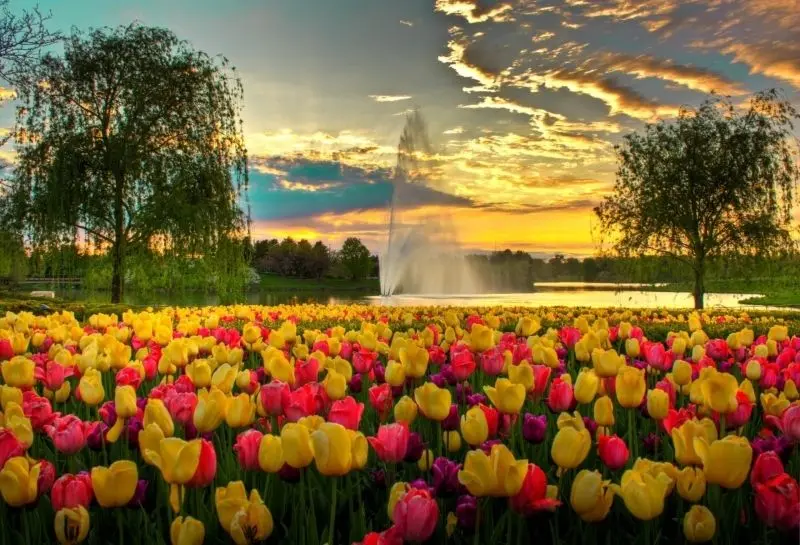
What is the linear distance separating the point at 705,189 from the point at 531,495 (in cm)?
2301

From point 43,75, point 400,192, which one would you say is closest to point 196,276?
point 43,75

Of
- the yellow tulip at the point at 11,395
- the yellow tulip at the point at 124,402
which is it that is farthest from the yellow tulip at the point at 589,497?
the yellow tulip at the point at 11,395

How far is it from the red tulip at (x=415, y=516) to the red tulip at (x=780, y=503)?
0.85 metres

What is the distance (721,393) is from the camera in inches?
99.0

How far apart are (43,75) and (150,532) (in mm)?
18956

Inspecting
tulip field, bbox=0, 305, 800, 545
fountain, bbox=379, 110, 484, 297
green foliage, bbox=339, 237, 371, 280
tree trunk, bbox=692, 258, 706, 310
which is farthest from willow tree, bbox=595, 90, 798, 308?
green foliage, bbox=339, 237, 371, 280

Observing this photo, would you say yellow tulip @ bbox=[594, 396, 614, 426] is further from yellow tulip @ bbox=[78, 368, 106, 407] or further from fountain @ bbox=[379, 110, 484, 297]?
fountain @ bbox=[379, 110, 484, 297]

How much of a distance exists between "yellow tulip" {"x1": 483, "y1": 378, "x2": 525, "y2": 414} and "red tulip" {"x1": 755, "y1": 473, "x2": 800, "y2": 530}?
0.93m

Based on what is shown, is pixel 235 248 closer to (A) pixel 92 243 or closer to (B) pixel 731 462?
(A) pixel 92 243

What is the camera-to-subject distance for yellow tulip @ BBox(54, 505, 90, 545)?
5.91 ft

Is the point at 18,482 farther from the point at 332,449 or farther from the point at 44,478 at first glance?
the point at 332,449

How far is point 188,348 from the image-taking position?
4.44 metres

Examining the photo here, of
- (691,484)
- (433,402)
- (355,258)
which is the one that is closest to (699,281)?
(433,402)

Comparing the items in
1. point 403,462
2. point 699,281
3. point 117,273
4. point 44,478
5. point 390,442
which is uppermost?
point 117,273
